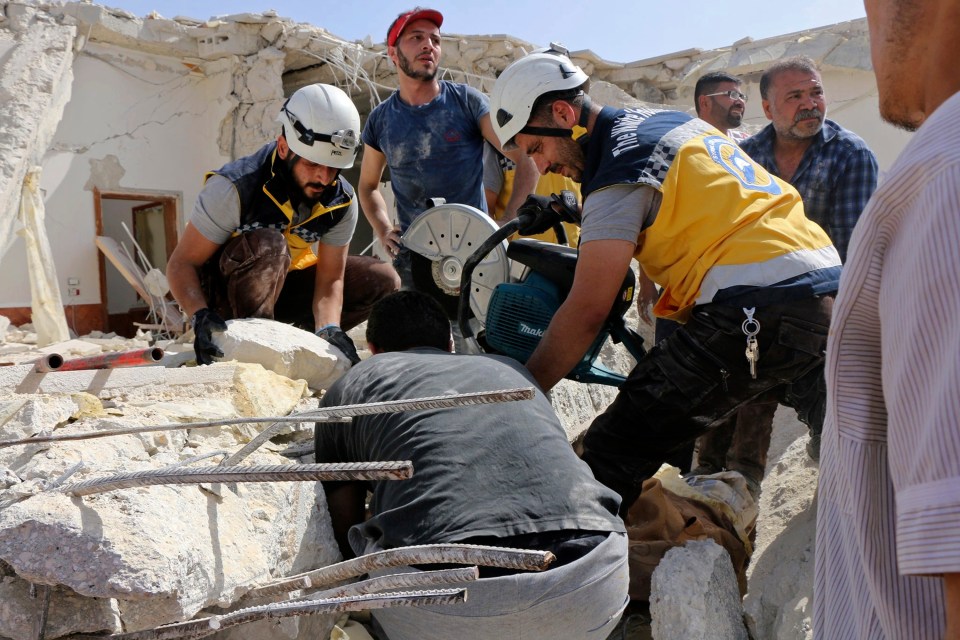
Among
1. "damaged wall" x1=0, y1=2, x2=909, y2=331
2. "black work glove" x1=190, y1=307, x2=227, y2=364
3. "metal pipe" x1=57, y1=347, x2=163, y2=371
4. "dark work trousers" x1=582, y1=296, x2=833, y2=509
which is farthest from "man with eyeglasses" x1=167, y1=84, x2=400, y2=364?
"damaged wall" x1=0, y1=2, x2=909, y2=331

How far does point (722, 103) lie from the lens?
Answer: 14.6 ft

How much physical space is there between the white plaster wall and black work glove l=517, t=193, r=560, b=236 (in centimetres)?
620

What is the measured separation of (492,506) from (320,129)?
2.37m

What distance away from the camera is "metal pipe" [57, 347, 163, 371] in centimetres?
284

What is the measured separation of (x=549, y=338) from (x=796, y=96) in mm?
1997

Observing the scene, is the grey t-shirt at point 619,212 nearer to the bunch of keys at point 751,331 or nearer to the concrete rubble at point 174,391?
the bunch of keys at point 751,331

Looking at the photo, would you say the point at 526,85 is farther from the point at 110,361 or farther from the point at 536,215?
the point at 110,361

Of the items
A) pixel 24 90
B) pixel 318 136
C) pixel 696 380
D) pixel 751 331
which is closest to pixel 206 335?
pixel 318 136

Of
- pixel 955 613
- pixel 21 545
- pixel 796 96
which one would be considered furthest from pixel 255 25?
pixel 955 613

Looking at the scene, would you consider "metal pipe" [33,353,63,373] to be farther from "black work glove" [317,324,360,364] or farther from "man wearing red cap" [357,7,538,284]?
"man wearing red cap" [357,7,538,284]

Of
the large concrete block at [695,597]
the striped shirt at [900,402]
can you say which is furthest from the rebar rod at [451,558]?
the striped shirt at [900,402]

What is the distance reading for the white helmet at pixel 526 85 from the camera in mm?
2762

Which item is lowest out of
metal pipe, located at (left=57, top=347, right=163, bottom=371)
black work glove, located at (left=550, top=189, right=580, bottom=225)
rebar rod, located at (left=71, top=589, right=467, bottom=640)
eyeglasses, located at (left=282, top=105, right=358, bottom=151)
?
rebar rod, located at (left=71, top=589, right=467, bottom=640)

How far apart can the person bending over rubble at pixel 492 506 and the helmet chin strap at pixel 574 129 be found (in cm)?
92
